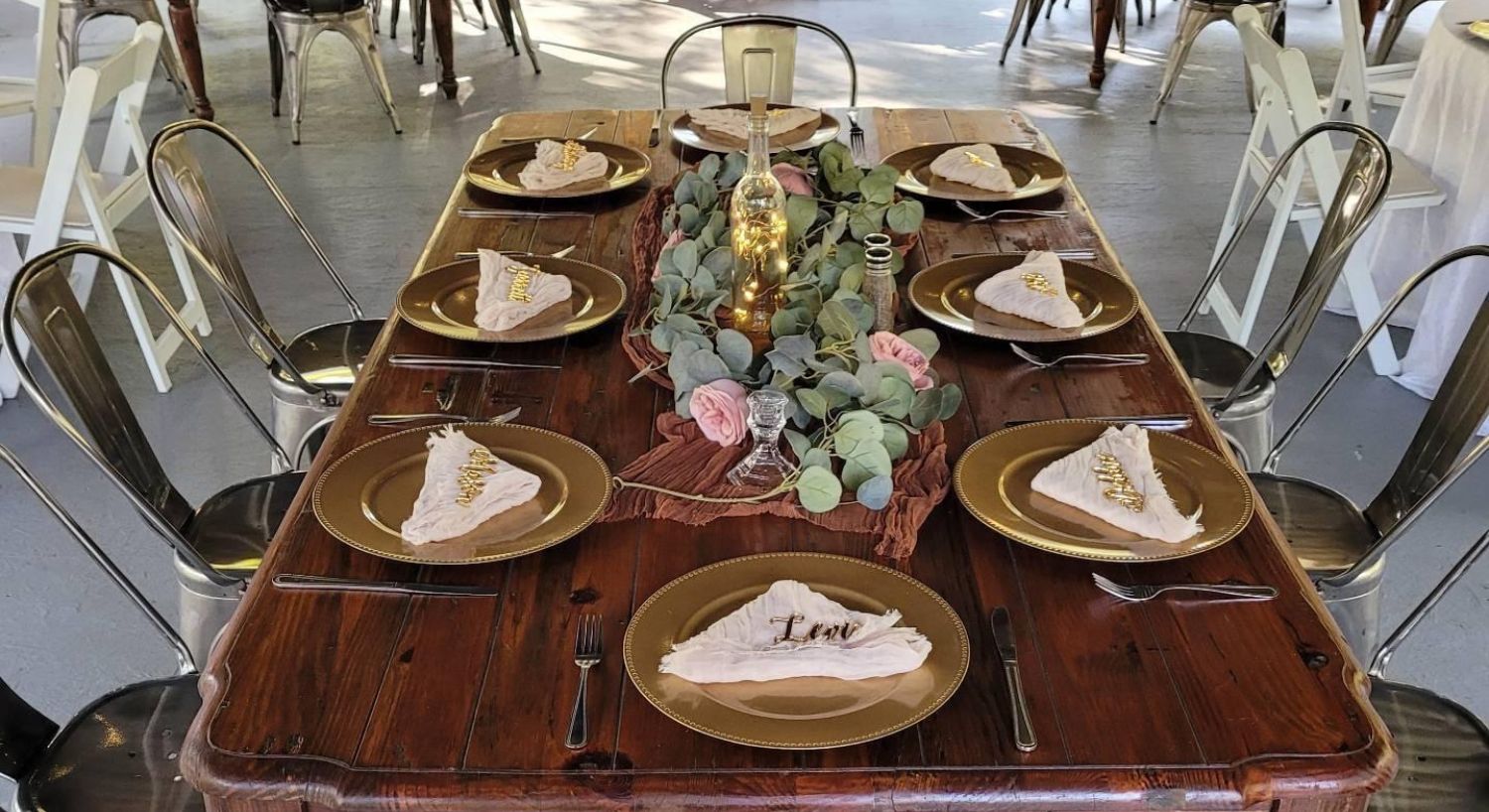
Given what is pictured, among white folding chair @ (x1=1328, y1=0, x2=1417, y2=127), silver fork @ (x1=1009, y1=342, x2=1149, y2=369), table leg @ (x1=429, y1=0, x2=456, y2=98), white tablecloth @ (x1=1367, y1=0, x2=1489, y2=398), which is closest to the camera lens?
silver fork @ (x1=1009, y1=342, x2=1149, y2=369)

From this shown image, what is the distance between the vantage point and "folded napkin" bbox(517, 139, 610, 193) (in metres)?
2.42

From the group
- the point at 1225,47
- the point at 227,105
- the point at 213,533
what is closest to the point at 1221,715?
the point at 213,533

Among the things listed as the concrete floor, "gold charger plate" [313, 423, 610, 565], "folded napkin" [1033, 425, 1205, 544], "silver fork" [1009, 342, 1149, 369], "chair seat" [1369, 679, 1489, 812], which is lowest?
the concrete floor

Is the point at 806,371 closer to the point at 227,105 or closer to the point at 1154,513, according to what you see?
the point at 1154,513

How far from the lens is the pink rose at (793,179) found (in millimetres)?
2127

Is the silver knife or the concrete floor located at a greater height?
the silver knife

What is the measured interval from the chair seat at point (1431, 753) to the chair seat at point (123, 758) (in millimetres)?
1365

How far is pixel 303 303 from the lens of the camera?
383cm

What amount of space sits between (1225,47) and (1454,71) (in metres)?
3.66

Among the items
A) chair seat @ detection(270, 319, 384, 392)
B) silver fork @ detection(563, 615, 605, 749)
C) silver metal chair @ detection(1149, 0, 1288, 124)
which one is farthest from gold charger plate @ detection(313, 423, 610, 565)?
silver metal chair @ detection(1149, 0, 1288, 124)

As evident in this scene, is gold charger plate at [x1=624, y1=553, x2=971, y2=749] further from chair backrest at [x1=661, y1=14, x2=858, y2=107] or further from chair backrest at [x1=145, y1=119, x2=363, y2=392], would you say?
chair backrest at [x1=661, y1=14, x2=858, y2=107]

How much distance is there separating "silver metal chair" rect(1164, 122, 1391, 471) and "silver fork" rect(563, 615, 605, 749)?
4.30 ft

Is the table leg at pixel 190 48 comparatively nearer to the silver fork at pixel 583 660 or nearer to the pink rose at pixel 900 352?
the pink rose at pixel 900 352

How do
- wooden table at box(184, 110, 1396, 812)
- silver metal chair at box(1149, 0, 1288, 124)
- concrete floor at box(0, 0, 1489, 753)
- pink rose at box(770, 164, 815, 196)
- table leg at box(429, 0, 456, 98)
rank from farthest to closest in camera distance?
table leg at box(429, 0, 456, 98) < silver metal chair at box(1149, 0, 1288, 124) < concrete floor at box(0, 0, 1489, 753) < pink rose at box(770, 164, 815, 196) < wooden table at box(184, 110, 1396, 812)
